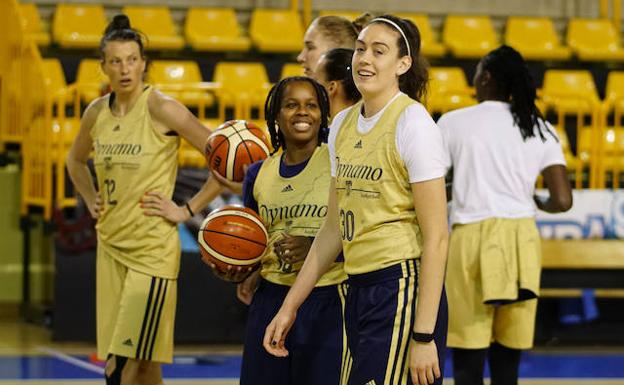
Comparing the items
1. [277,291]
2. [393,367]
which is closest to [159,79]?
[277,291]

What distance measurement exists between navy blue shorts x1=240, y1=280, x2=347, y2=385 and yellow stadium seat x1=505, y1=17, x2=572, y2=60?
8.63 m

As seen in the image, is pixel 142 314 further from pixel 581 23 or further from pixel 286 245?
pixel 581 23

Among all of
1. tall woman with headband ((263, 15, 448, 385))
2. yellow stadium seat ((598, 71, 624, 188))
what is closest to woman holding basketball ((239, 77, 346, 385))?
tall woman with headband ((263, 15, 448, 385))

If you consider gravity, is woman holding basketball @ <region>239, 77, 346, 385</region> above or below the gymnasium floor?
above

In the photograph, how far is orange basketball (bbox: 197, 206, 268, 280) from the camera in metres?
3.89

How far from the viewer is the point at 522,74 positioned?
5.07 metres

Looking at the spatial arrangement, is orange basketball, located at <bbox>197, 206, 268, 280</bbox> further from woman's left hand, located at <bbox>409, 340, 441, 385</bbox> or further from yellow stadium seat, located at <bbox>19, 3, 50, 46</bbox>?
yellow stadium seat, located at <bbox>19, 3, 50, 46</bbox>

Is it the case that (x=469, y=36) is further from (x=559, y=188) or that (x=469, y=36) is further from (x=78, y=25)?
(x=559, y=188)

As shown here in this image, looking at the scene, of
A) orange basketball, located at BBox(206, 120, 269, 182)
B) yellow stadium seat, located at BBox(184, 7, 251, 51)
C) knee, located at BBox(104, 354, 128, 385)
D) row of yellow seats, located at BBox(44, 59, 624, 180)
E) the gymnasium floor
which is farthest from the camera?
yellow stadium seat, located at BBox(184, 7, 251, 51)

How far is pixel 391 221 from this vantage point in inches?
A: 127

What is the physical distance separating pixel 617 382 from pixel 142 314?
3517 millimetres

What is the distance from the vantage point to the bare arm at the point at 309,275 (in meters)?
3.46

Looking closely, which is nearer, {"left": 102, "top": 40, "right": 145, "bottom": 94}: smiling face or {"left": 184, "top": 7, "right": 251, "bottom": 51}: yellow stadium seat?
{"left": 102, "top": 40, "right": 145, "bottom": 94}: smiling face

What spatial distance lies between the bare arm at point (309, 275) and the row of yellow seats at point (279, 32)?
26.7 ft
